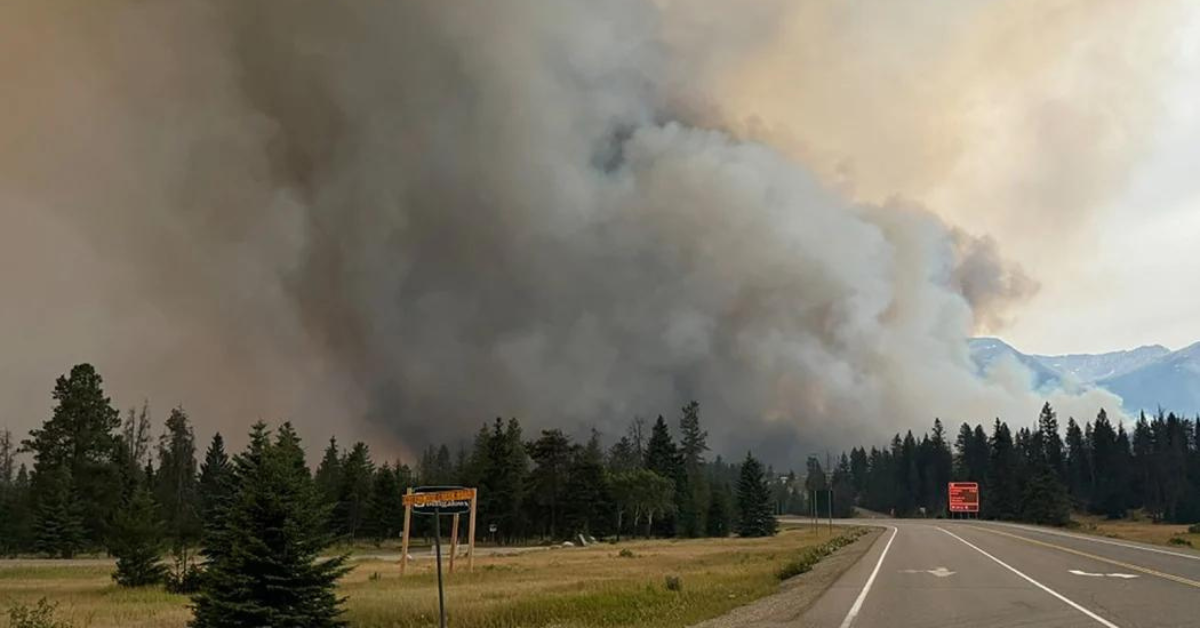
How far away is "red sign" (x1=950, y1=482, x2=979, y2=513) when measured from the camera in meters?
131

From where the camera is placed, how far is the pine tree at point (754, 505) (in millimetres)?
120125

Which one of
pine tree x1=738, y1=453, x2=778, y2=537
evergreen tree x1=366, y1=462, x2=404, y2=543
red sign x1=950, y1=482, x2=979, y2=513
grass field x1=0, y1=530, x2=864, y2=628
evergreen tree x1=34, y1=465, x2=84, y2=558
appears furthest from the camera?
red sign x1=950, y1=482, x2=979, y2=513

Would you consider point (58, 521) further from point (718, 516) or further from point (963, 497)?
point (963, 497)

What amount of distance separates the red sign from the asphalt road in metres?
98.4

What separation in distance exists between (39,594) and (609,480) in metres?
78.7

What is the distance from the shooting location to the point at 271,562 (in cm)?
2022

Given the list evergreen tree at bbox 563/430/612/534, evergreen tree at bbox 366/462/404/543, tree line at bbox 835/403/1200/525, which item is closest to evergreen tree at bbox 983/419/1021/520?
tree line at bbox 835/403/1200/525

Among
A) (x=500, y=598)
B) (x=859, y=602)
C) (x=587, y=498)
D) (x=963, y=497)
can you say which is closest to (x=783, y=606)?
(x=859, y=602)

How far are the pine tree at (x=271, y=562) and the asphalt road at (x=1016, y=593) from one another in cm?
1133

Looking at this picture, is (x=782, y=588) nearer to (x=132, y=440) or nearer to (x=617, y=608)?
(x=617, y=608)

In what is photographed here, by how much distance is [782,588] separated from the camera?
27.7m

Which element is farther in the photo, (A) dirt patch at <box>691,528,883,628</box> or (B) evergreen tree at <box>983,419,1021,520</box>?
(B) evergreen tree at <box>983,419,1021,520</box>

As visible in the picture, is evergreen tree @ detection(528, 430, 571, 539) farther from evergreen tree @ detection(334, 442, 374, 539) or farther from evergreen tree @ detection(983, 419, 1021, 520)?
evergreen tree @ detection(983, 419, 1021, 520)

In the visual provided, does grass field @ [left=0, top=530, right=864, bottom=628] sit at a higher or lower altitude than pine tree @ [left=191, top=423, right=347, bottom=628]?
lower
